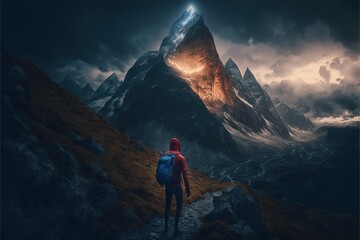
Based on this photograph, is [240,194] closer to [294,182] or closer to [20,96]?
[20,96]

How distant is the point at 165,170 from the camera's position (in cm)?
1356

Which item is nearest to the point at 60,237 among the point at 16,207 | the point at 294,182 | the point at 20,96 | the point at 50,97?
the point at 16,207

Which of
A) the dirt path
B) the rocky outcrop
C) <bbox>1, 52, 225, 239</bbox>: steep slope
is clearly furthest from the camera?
the rocky outcrop

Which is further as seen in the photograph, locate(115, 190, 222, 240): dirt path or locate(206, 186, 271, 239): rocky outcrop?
locate(206, 186, 271, 239): rocky outcrop

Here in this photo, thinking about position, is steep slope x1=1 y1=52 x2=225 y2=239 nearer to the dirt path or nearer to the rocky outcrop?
the dirt path

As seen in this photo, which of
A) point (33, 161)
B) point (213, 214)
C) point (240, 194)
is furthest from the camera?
point (240, 194)

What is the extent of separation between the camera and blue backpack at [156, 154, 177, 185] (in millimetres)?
13492

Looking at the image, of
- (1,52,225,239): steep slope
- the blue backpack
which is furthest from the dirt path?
the blue backpack

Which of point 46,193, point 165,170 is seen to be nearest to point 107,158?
point 46,193

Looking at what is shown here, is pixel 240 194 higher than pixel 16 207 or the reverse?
higher

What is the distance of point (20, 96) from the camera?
18.2 m

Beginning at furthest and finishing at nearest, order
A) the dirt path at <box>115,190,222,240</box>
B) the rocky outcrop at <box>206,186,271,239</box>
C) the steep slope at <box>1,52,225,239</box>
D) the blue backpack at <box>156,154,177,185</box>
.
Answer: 1. the rocky outcrop at <box>206,186,271,239</box>
2. the dirt path at <box>115,190,222,240</box>
3. the blue backpack at <box>156,154,177,185</box>
4. the steep slope at <box>1,52,225,239</box>

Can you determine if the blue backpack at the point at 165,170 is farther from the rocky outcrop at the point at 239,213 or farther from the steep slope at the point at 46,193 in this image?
the rocky outcrop at the point at 239,213

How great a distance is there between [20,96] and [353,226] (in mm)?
83810
